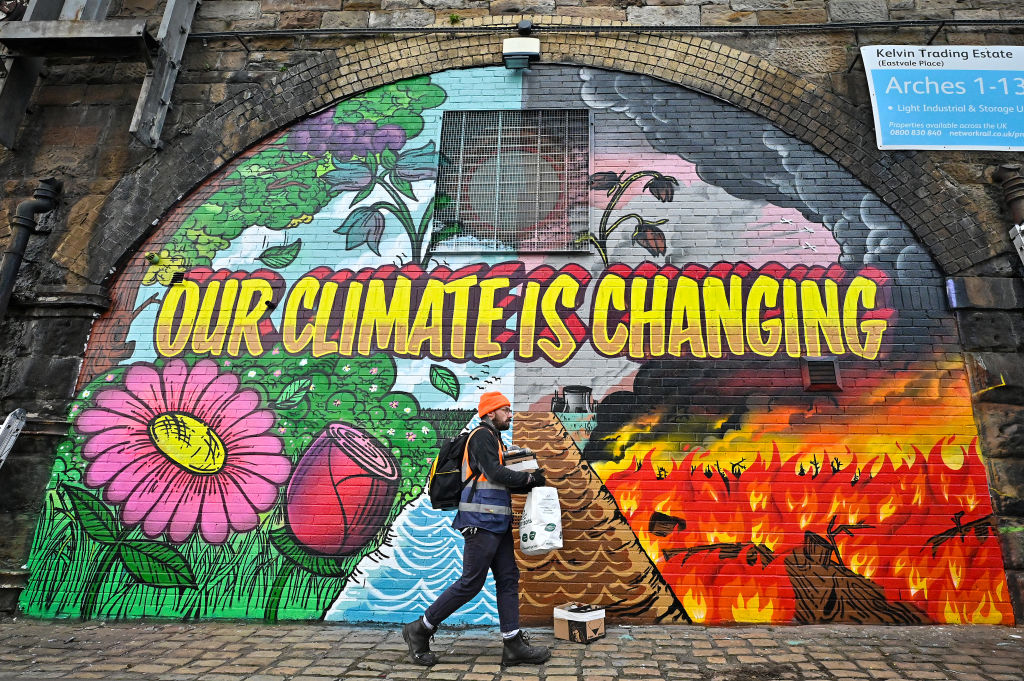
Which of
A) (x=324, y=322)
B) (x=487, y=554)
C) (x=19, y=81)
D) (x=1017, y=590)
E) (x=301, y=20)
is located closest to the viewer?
(x=487, y=554)

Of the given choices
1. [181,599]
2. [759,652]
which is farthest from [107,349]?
[759,652]

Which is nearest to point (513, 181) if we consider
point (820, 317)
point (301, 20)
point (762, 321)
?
point (762, 321)

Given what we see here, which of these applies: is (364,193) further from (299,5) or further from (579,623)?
(579,623)

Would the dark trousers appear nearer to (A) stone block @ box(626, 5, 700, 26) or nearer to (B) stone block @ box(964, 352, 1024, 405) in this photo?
(B) stone block @ box(964, 352, 1024, 405)

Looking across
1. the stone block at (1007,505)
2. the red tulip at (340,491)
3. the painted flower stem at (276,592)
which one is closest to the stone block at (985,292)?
the stone block at (1007,505)

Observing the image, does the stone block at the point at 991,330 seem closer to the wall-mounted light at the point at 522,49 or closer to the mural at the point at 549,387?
the mural at the point at 549,387

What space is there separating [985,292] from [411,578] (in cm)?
592

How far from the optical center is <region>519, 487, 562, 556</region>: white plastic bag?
13.9 ft

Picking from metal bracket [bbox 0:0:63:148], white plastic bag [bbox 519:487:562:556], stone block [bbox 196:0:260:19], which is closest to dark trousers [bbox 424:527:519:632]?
white plastic bag [bbox 519:487:562:556]

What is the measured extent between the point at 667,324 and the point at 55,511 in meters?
5.98

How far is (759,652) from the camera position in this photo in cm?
446

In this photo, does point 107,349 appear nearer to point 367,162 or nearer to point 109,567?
point 109,567

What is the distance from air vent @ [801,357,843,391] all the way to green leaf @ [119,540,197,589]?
229 inches

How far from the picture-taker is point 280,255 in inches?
249
